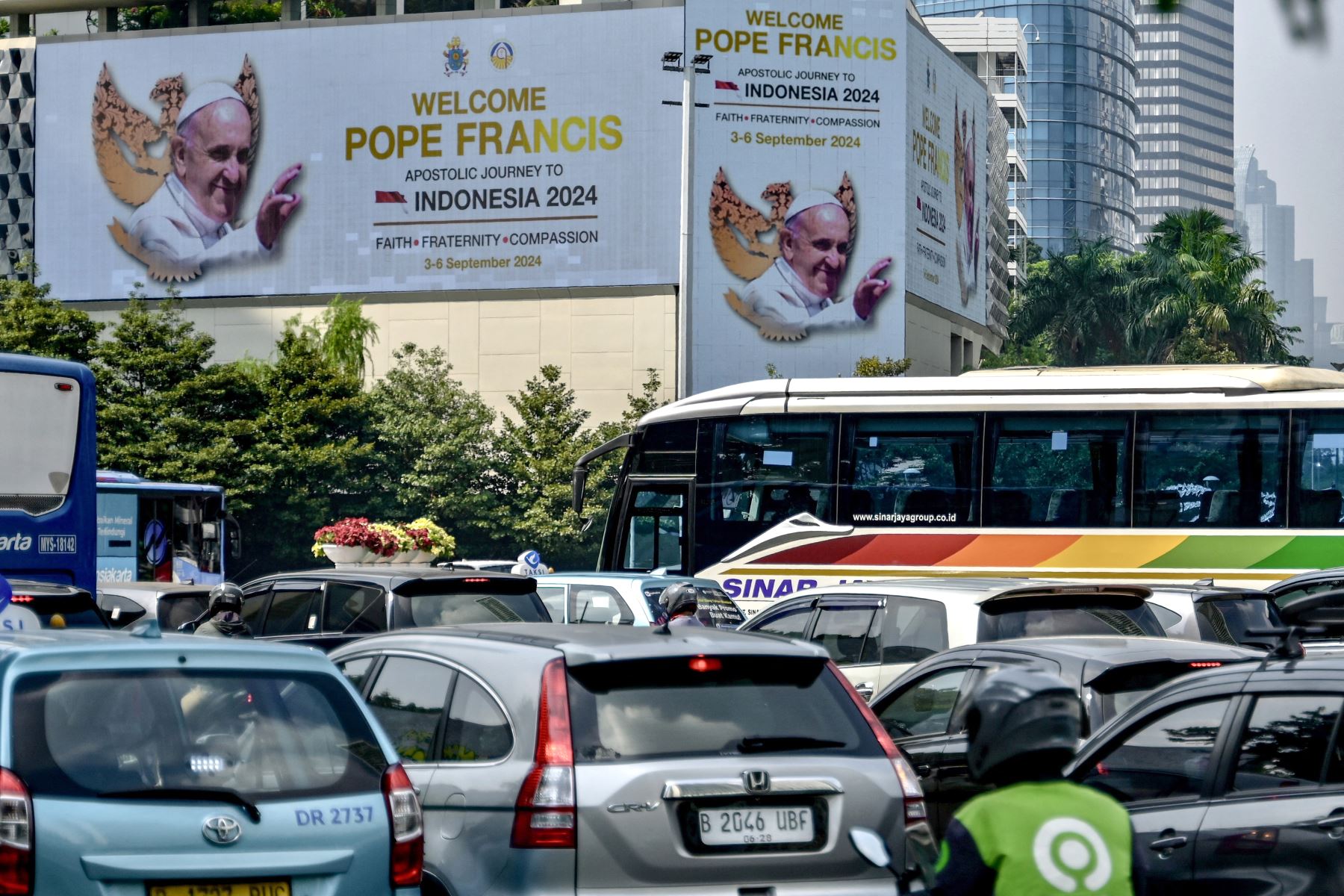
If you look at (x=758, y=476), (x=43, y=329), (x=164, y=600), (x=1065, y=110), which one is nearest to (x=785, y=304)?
(x=43, y=329)

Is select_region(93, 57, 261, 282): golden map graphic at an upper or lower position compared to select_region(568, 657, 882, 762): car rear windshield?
upper

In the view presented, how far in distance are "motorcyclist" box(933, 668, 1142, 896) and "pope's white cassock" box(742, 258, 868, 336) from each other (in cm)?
5230

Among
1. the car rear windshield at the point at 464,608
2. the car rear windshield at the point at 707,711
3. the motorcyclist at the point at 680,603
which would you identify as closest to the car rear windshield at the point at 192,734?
the car rear windshield at the point at 707,711

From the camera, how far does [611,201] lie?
56062mm

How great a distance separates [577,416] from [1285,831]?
1730 inches

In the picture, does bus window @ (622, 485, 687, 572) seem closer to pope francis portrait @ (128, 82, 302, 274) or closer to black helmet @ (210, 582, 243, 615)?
black helmet @ (210, 582, 243, 615)

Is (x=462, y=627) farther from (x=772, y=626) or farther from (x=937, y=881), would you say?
(x=772, y=626)

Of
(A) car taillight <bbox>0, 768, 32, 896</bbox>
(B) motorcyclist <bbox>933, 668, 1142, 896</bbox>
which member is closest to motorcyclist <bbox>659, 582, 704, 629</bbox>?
(A) car taillight <bbox>0, 768, 32, 896</bbox>

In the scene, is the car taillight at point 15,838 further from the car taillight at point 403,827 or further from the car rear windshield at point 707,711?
the car rear windshield at point 707,711

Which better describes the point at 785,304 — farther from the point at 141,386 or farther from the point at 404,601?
the point at 404,601

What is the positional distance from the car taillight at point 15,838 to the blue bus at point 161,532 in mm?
25648

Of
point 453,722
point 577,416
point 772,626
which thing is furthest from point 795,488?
point 577,416

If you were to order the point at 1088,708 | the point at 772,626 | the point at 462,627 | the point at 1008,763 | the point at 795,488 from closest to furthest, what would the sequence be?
1. the point at 1008,763
2. the point at 462,627
3. the point at 1088,708
4. the point at 772,626
5. the point at 795,488

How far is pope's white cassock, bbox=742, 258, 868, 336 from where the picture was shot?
55375 millimetres
